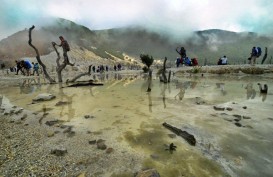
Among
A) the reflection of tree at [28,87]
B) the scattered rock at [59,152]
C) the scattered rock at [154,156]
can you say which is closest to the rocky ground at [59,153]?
the scattered rock at [59,152]

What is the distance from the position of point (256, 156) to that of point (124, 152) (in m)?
3.15

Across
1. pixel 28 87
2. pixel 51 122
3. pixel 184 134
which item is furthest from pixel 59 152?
pixel 28 87

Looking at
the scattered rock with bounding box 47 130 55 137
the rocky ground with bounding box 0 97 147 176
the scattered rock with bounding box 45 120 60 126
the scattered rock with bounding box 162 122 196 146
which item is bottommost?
the rocky ground with bounding box 0 97 147 176

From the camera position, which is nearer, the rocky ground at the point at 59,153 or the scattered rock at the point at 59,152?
the rocky ground at the point at 59,153

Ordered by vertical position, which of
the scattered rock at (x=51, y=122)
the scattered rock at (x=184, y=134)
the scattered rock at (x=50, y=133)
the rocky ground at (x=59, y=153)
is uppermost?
the scattered rock at (x=184, y=134)

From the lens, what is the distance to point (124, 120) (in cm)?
874

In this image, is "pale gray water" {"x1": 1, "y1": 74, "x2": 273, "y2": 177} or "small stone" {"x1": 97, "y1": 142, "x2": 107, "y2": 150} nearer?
"pale gray water" {"x1": 1, "y1": 74, "x2": 273, "y2": 177}

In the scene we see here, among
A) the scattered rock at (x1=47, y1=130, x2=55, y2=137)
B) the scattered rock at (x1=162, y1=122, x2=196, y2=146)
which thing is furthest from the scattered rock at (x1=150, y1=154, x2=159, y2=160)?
the scattered rock at (x1=47, y1=130, x2=55, y2=137)

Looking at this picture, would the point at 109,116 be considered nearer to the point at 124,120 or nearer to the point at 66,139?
the point at 124,120

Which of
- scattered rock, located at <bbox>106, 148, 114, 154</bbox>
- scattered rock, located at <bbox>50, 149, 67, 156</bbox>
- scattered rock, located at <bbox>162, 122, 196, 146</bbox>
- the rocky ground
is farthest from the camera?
scattered rock, located at <bbox>162, 122, 196, 146</bbox>

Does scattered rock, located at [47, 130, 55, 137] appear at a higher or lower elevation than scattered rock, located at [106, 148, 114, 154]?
higher

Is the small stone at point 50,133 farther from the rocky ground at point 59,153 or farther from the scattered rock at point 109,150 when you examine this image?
the scattered rock at point 109,150

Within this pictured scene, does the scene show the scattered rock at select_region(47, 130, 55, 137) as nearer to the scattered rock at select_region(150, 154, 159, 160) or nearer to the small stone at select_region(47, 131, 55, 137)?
the small stone at select_region(47, 131, 55, 137)

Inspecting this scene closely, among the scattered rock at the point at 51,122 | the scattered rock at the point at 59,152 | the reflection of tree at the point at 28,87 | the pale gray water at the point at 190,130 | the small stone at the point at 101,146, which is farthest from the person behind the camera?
the reflection of tree at the point at 28,87
